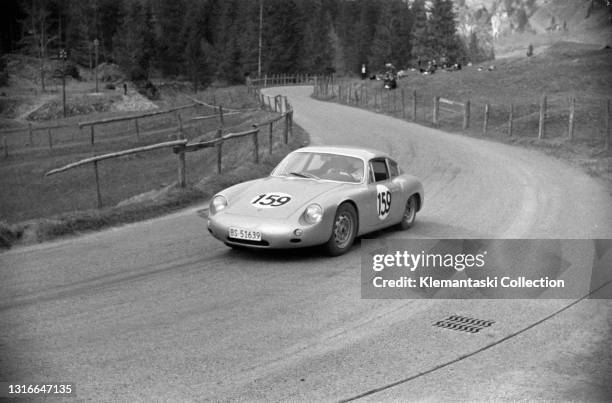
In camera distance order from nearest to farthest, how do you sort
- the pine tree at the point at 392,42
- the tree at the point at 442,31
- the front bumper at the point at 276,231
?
the front bumper at the point at 276,231 < the tree at the point at 442,31 < the pine tree at the point at 392,42

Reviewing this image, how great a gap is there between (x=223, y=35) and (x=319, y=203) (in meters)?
112

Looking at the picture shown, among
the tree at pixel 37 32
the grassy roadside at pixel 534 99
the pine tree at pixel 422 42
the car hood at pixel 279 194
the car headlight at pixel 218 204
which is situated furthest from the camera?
the pine tree at pixel 422 42

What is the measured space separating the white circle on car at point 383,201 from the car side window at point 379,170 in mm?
192

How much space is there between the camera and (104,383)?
5.53 meters

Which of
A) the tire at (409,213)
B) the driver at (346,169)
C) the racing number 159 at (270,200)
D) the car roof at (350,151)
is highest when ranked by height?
the car roof at (350,151)

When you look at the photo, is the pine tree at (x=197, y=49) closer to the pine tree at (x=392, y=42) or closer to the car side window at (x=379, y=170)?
the pine tree at (x=392, y=42)

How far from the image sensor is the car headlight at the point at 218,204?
10177 mm

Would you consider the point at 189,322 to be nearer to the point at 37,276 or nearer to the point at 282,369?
the point at 282,369

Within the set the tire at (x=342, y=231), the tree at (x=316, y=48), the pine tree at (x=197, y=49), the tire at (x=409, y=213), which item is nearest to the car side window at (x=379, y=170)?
the tire at (x=409, y=213)

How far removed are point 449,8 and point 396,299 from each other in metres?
100

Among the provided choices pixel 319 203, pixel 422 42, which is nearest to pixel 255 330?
pixel 319 203

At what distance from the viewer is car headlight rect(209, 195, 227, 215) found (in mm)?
10177

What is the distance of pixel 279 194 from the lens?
1001cm

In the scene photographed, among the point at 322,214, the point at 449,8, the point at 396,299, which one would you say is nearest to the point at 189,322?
the point at 396,299
